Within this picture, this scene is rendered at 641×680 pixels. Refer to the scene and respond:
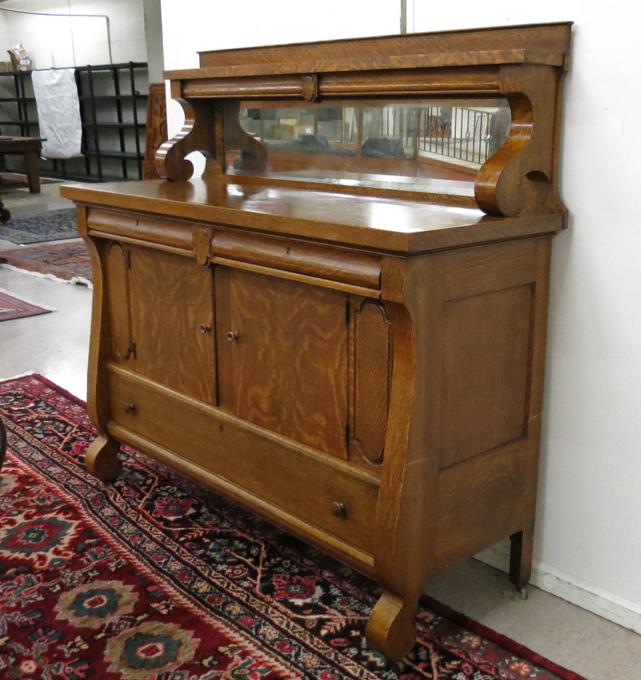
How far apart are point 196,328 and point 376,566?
0.89m

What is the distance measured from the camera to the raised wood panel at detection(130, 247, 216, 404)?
2.31m

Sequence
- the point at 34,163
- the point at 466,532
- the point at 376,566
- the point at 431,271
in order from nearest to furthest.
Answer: the point at 431,271, the point at 376,566, the point at 466,532, the point at 34,163

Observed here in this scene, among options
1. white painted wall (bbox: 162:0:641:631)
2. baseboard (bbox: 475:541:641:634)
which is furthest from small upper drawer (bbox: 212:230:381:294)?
baseboard (bbox: 475:541:641:634)

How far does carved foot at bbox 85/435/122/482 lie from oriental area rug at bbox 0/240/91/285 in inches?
128

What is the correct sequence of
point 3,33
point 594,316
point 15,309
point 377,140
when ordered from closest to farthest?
point 594,316
point 377,140
point 15,309
point 3,33

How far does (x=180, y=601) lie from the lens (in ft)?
7.07

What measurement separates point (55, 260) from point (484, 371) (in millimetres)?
5573

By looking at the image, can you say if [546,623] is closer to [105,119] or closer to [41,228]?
[41,228]

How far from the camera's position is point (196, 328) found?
2.35 m

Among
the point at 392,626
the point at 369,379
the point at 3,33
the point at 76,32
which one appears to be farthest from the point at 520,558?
the point at 3,33

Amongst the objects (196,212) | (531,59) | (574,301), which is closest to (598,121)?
(531,59)

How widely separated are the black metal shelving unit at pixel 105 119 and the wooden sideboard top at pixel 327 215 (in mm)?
9793

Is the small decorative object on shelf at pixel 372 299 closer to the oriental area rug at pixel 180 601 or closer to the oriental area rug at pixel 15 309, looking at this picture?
the oriental area rug at pixel 180 601

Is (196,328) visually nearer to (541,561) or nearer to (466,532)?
(466,532)
